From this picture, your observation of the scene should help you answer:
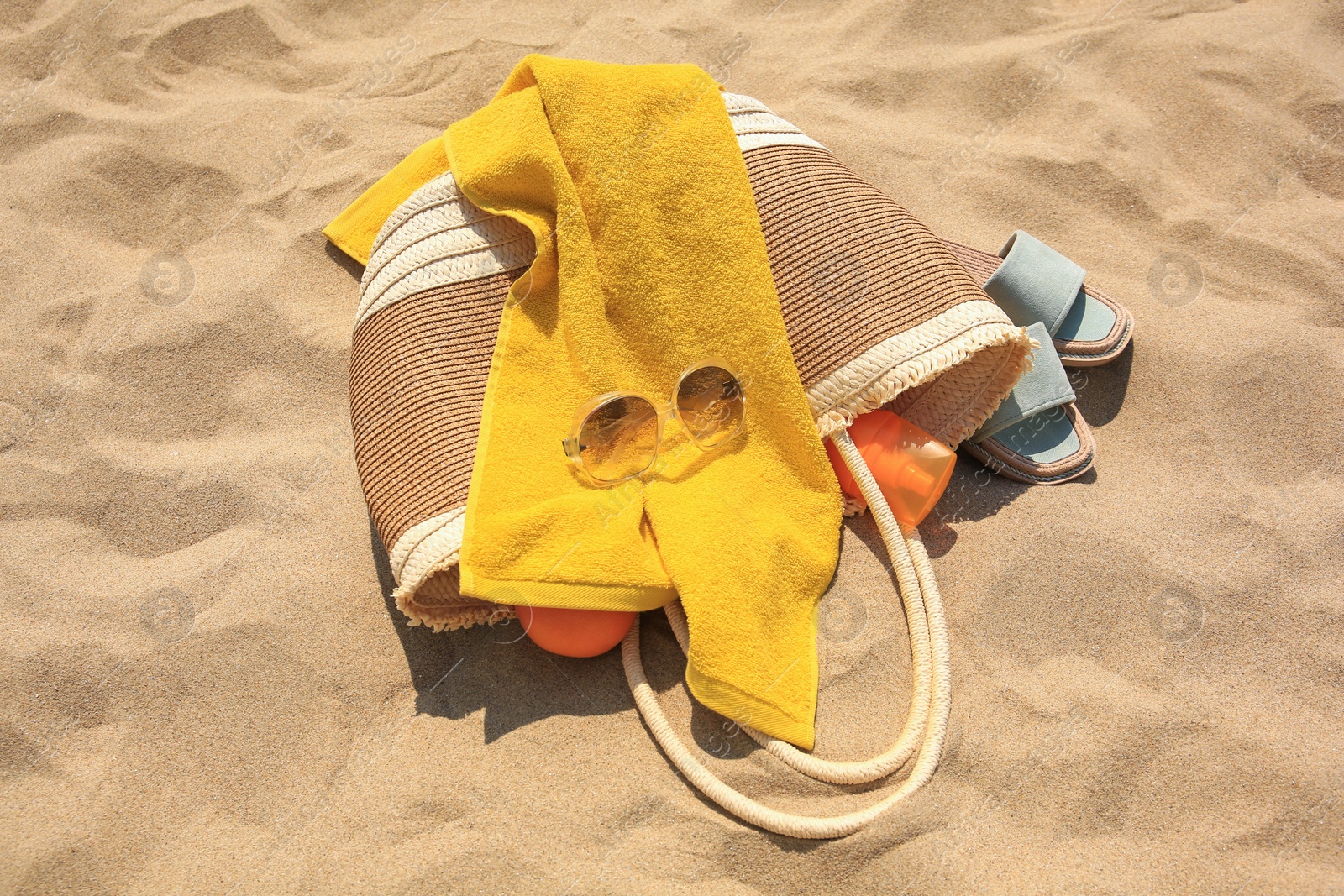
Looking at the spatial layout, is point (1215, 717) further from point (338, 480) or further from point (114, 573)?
point (114, 573)

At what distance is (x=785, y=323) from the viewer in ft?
6.23

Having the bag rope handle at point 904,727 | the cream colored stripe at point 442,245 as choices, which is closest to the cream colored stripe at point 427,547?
the bag rope handle at point 904,727

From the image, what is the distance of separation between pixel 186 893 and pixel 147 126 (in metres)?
2.32

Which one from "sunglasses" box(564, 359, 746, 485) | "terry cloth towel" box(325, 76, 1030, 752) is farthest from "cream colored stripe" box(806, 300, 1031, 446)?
"sunglasses" box(564, 359, 746, 485)

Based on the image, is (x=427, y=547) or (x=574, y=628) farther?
(x=574, y=628)

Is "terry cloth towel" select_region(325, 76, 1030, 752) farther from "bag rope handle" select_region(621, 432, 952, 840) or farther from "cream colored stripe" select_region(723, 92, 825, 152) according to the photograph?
"bag rope handle" select_region(621, 432, 952, 840)

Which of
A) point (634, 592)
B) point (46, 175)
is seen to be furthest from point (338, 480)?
point (46, 175)

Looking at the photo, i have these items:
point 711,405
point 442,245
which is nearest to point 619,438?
point 711,405

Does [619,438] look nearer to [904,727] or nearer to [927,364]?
[927,364]

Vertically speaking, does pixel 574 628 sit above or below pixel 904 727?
above

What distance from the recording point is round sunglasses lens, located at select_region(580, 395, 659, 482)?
5.76 ft

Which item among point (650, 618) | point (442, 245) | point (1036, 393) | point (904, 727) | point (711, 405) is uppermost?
point (442, 245)

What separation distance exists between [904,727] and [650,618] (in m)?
0.62

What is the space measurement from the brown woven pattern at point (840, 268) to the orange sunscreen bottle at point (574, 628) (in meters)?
0.71
